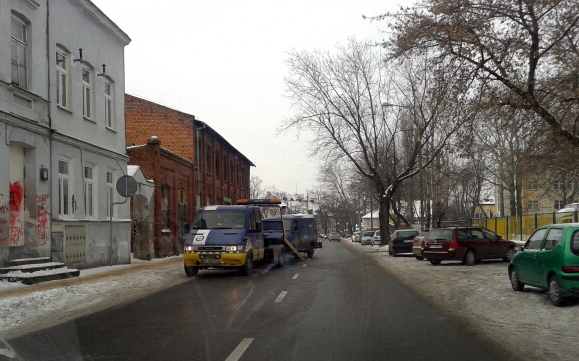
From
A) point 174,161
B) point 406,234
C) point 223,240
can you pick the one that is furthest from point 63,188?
point 406,234

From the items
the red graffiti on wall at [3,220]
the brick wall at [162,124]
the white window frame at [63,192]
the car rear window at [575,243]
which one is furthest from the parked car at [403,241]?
the red graffiti on wall at [3,220]

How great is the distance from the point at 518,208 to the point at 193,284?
4721cm

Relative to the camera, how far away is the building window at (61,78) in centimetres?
1872

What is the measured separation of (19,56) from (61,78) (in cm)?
285

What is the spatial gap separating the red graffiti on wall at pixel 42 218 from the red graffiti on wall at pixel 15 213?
707 mm

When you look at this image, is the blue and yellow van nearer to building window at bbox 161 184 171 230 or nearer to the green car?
the green car

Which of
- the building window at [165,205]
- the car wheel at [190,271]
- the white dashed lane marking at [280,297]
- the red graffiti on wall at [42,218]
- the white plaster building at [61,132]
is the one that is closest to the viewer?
the white dashed lane marking at [280,297]

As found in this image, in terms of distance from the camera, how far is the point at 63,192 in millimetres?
18922

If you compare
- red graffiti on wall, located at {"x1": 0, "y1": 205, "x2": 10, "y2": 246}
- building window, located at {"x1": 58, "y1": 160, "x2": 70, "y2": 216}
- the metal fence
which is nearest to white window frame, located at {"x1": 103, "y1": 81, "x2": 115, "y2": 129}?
building window, located at {"x1": 58, "y1": 160, "x2": 70, "y2": 216}

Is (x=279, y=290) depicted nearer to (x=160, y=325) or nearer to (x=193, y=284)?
(x=193, y=284)

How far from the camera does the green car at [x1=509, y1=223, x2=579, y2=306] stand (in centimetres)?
1035

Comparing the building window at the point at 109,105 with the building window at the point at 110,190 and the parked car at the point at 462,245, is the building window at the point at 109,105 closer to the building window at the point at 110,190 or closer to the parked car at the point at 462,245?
the building window at the point at 110,190

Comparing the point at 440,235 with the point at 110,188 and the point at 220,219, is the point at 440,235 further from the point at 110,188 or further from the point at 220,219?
the point at 110,188

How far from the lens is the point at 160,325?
911 centimetres
